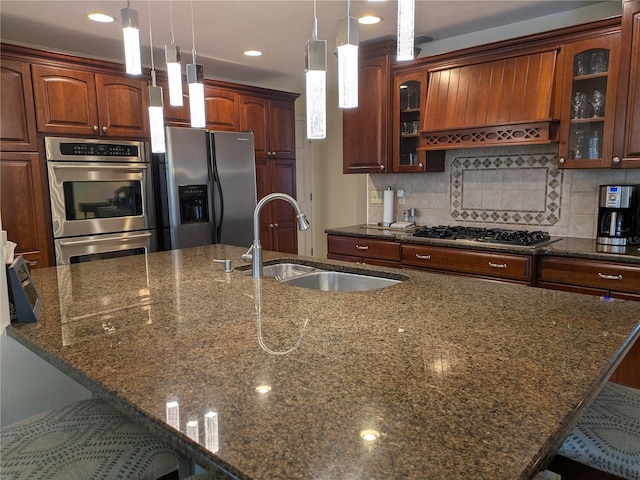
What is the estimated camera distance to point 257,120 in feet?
14.8

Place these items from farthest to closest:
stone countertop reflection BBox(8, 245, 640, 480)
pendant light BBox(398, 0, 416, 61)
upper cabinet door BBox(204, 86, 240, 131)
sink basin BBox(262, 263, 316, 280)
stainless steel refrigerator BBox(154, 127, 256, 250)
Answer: upper cabinet door BBox(204, 86, 240, 131)
stainless steel refrigerator BBox(154, 127, 256, 250)
sink basin BBox(262, 263, 316, 280)
pendant light BBox(398, 0, 416, 61)
stone countertop reflection BBox(8, 245, 640, 480)

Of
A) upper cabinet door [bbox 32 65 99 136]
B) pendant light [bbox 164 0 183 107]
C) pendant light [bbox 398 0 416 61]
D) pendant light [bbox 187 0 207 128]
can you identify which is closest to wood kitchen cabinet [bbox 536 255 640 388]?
pendant light [bbox 398 0 416 61]

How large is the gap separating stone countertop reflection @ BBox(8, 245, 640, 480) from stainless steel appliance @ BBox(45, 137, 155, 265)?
173 centimetres

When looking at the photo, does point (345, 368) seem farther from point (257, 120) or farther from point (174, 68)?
point (257, 120)

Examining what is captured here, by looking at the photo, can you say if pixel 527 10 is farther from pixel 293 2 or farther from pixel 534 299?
pixel 534 299

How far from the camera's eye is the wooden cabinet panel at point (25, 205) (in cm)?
292

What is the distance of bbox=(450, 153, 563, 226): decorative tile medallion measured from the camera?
3.13 meters

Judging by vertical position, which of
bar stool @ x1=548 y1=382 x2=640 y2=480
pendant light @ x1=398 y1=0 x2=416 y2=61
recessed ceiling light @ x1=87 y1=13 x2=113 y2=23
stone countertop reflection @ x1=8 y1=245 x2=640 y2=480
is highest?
recessed ceiling light @ x1=87 y1=13 x2=113 y2=23

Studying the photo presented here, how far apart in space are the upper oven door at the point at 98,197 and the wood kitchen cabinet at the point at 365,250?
1.53 metres

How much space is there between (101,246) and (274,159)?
2004 mm

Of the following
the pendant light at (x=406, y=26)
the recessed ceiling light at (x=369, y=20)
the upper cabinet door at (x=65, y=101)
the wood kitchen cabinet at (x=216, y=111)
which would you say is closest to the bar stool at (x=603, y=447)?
the pendant light at (x=406, y=26)

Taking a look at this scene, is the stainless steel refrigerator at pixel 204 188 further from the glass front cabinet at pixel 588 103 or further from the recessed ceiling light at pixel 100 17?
the glass front cabinet at pixel 588 103

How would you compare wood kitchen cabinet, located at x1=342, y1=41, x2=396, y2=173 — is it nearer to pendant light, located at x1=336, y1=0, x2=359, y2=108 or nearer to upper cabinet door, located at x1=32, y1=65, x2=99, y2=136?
upper cabinet door, located at x1=32, y1=65, x2=99, y2=136

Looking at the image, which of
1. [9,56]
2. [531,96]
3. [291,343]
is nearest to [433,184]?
[531,96]
